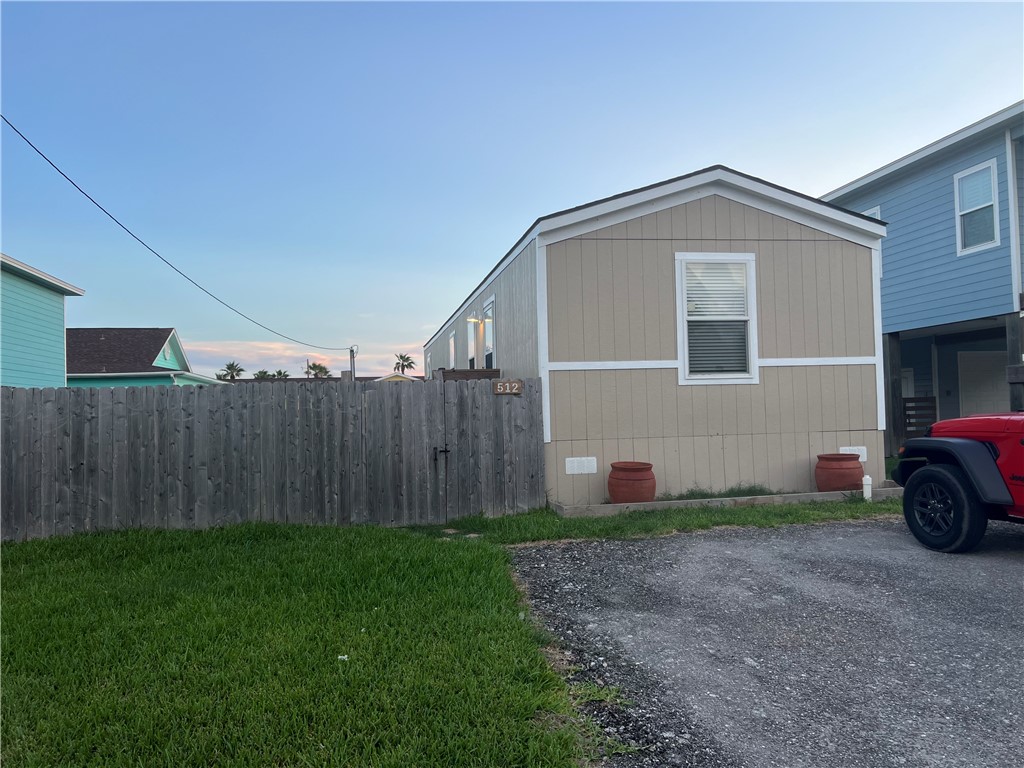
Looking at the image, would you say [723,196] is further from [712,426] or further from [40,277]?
[40,277]

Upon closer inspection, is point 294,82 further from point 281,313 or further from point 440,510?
point 281,313

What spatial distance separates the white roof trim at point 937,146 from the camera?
379 inches

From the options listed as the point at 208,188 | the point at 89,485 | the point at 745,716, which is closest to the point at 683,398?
the point at 745,716

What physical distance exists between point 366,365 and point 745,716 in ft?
186

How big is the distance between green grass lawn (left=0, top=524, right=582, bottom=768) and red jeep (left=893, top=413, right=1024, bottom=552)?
3.98 metres

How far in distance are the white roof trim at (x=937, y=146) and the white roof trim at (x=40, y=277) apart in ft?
64.2

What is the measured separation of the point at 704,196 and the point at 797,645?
20.3 ft

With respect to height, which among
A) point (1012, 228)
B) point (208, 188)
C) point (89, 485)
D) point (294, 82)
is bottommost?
point (89, 485)

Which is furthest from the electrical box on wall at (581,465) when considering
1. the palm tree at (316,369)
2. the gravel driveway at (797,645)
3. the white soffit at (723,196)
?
the palm tree at (316,369)

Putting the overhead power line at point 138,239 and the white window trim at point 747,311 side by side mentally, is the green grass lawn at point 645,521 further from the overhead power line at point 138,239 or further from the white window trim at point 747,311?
the overhead power line at point 138,239

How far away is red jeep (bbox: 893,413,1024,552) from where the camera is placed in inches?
187

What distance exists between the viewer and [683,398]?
7.69 metres

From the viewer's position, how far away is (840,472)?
753 cm

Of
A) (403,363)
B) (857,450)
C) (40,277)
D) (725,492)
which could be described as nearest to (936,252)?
(857,450)
